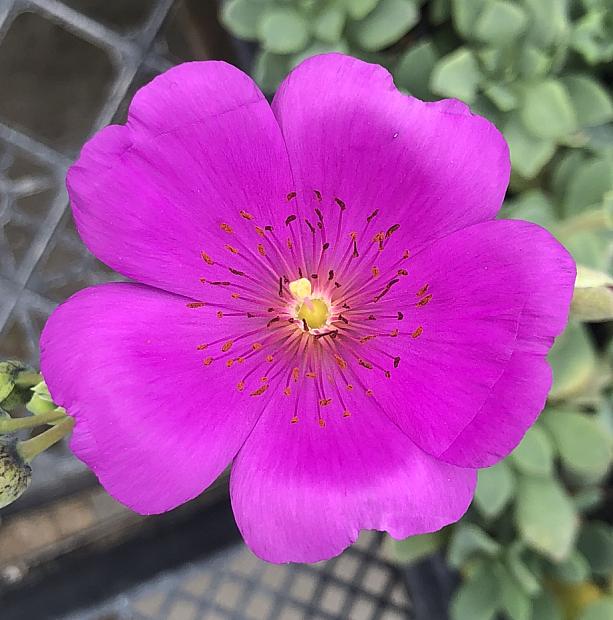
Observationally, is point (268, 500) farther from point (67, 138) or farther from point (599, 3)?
point (67, 138)

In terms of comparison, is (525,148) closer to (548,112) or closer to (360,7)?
(548,112)

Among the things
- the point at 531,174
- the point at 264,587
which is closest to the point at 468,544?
the point at 264,587

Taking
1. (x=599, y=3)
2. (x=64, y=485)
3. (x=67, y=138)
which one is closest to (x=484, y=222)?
(x=599, y=3)

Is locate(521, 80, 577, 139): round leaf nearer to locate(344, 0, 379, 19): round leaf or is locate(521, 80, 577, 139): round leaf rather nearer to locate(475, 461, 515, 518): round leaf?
locate(344, 0, 379, 19): round leaf

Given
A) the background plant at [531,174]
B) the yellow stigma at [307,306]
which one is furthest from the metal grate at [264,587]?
the yellow stigma at [307,306]

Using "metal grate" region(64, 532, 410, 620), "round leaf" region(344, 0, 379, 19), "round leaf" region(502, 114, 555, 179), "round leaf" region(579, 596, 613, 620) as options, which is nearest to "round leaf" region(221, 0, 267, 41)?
"round leaf" region(344, 0, 379, 19)

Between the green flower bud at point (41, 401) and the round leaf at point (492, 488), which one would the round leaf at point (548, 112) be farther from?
the green flower bud at point (41, 401)
